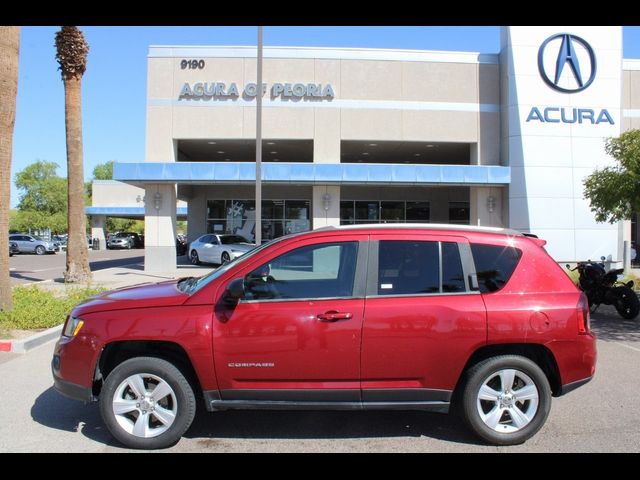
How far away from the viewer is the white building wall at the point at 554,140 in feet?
64.3

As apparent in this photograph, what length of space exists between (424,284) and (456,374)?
757mm

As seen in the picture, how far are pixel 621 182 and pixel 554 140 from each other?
11962 mm

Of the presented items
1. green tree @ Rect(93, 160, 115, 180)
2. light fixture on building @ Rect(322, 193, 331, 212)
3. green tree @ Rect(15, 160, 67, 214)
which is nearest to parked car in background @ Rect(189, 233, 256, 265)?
light fixture on building @ Rect(322, 193, 331, 212)

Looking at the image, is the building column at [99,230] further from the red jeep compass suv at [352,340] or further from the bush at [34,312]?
the red jeep compass suv at [352,340]

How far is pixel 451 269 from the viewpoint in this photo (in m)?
4.09

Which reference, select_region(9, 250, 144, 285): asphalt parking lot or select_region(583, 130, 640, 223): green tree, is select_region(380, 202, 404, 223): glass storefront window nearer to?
select_region(9, 250, 144, 285): asphalt parking lot

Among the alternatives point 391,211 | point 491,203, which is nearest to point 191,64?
point 391,211

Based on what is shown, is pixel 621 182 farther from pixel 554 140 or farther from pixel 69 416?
pixel 554 140

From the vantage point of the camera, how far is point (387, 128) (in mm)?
20344

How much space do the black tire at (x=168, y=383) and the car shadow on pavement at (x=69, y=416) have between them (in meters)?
0.25

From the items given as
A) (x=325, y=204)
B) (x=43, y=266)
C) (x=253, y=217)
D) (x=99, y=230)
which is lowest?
(x=43, y=266)

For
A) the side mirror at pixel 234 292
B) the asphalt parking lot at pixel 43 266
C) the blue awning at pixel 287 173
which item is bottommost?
the asphalt parking lot at pixel 43 266

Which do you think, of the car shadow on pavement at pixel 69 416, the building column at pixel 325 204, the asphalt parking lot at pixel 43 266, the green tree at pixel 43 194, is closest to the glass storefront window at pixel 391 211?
the building column at pixel 325 204
